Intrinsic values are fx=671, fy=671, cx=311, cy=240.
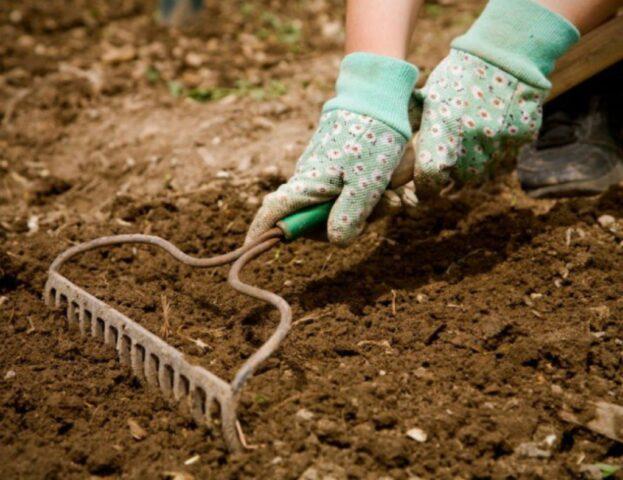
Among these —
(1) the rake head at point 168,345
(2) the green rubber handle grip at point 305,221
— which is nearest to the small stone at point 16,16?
(1) the rake head at point 168,345

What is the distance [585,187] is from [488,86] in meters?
0.83

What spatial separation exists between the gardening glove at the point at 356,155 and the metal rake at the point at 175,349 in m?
0.07

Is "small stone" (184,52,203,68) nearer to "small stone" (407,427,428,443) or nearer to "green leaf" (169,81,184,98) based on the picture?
"green leaf" (169,81,184,98)

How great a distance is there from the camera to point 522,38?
7.55ft

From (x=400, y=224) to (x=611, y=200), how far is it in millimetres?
872

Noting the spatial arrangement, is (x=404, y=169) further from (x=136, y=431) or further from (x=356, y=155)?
(x=136, y=431)

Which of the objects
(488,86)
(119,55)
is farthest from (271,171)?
(119,55)

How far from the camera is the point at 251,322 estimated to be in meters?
2.26

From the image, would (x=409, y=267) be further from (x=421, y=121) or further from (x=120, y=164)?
(x=120, y=164)

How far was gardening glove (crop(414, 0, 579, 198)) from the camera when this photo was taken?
2291mm

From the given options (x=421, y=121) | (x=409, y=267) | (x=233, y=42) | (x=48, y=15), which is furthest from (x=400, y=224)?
(x=48, y=15)

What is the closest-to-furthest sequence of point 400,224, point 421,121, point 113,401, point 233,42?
point 113,401, point 421,121, point 400,224, point 233,42

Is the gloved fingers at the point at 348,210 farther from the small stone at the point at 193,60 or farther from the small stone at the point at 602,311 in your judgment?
the small stone at the point at 193,60

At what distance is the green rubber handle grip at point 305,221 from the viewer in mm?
2189
